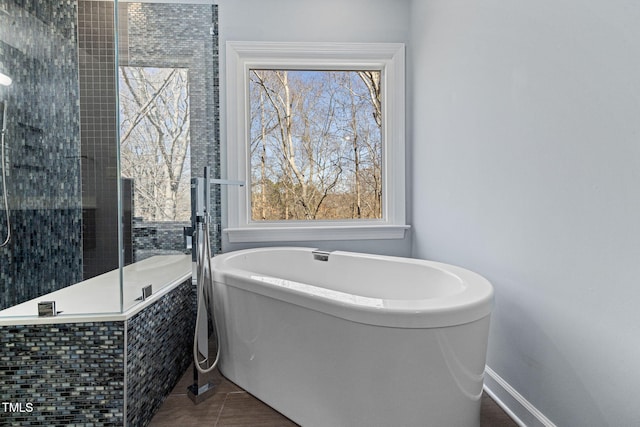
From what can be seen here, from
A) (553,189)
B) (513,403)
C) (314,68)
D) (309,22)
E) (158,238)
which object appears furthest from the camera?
(314,68)

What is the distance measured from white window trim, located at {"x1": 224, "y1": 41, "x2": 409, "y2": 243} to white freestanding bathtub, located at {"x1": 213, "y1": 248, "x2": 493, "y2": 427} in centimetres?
85

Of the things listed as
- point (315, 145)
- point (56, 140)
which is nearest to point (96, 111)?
point (56, 140)

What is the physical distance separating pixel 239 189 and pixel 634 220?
2.11 meters

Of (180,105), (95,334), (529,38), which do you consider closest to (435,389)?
(95,334)

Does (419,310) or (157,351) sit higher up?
(419,310)

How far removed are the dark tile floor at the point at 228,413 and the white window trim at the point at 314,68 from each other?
1085mm

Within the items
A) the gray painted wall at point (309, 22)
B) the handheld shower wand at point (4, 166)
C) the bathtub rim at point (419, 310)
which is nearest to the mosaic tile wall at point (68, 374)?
the bathtub rim at point (419, 310)

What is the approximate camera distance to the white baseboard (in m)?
1.27

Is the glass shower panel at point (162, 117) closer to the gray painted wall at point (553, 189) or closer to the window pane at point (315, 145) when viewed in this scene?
the window pane at point (315, 145)

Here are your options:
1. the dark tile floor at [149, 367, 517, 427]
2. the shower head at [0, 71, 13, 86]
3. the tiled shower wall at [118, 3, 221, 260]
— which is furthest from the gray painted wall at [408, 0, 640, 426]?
the shower head at [0, 71, 13, 86]

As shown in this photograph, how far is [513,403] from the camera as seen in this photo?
1.41 m

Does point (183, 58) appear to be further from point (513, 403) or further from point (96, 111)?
point (513, 403)

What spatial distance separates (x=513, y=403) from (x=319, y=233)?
1508mm

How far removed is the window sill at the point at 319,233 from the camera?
2389 millimetres
